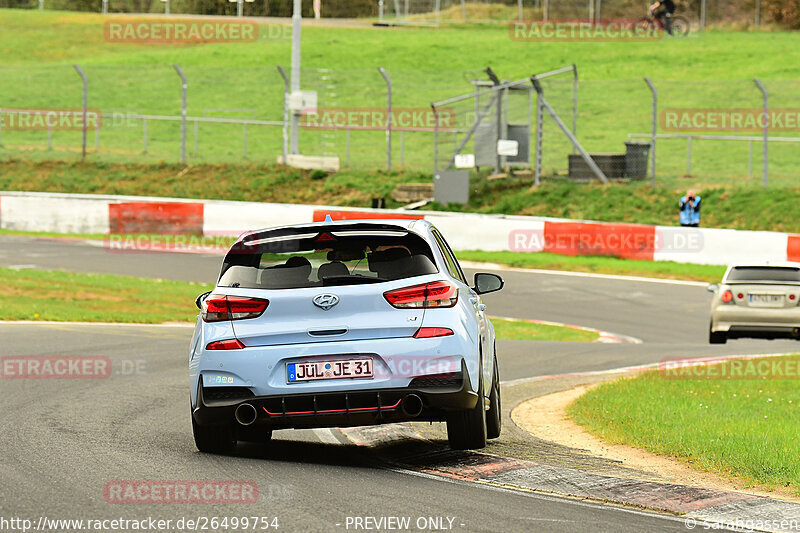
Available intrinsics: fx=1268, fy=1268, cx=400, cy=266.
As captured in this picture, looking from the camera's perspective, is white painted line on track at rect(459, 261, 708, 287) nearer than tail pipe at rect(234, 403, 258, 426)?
No

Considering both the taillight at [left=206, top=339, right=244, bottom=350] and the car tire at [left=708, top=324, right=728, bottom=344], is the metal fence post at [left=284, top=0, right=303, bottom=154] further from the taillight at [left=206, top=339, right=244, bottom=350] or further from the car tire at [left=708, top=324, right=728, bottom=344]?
the taillight at [left=206, top=339, right=244, bottom=350]

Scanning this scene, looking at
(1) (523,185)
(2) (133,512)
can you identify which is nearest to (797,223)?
(1) (523,185)

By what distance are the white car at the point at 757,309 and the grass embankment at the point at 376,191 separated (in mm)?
10746

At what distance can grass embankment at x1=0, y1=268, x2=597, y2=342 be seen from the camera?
19016 millimetres

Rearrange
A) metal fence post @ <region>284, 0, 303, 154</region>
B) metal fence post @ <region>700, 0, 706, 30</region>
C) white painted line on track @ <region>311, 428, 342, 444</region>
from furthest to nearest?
metal fence post @ <region>700, 0, 706, 30</region> < metal fence post @ <region>284, 0, 303, 154</region> < white painted line on track @ <region>311, 428, 342, 444</region>

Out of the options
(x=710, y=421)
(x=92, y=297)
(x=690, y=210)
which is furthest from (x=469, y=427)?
(x=690, y=210)

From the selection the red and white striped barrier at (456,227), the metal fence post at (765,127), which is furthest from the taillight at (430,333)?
the metal fence post at (765,127)

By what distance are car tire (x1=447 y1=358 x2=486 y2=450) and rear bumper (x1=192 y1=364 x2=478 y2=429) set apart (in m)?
0.30

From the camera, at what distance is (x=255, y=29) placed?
65250 millimetres

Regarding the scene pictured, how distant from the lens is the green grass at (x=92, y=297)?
19.1 m

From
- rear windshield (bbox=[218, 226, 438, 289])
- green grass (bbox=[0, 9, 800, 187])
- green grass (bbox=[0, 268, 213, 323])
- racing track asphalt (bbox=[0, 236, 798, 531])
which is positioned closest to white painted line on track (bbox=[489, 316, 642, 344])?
racing track asphalt (bbox=[0, 236, 798, 531])

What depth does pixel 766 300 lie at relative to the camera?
60.1 ft

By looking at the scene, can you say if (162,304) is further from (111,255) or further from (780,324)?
(780,324)

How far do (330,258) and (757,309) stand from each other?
1143 centimetres
